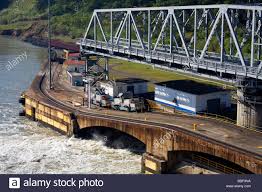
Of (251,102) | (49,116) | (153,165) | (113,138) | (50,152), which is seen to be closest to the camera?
(153,165)

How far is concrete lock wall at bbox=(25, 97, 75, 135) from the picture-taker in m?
71.1

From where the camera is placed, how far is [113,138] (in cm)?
6838

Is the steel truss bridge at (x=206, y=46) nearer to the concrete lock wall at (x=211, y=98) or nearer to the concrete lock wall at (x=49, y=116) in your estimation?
the concrete lock wall at (x=211, y=98)

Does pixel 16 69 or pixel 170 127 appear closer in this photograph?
pixel 170 127

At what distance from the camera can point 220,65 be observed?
61.0 meters

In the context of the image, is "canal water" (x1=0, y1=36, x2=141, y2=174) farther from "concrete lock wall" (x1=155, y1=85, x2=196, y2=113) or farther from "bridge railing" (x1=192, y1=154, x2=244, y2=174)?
"concrete lock wall" (x1=155, y1=85, x2=196, y2=113)

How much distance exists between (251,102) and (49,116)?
31765 millimetres

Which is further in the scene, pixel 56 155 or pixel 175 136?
pixel 56 155

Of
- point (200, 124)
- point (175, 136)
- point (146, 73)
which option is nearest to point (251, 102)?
point (200, 124)

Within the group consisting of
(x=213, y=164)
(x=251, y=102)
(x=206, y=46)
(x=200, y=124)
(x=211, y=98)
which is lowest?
(x=213, y=164)

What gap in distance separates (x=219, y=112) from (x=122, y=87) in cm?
1698

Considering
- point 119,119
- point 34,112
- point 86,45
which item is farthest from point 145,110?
point 86,45

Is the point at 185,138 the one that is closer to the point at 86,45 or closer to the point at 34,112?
the point at 34,112

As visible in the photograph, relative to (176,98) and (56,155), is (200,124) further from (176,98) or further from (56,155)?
(56,155)
